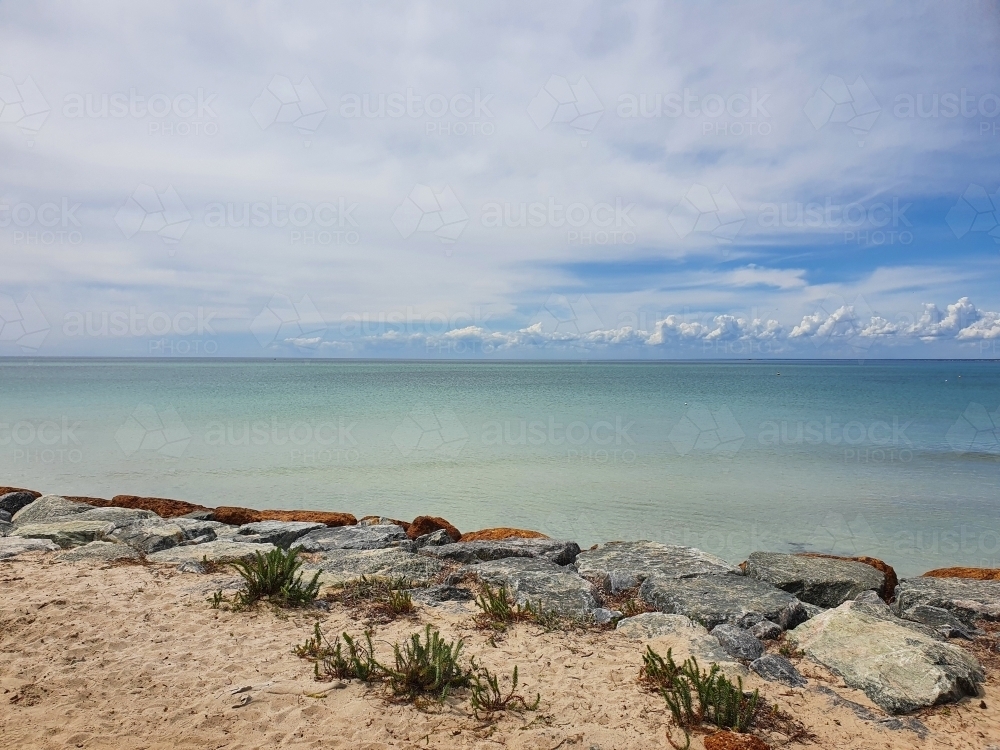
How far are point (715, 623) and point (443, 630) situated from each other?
2.55 m

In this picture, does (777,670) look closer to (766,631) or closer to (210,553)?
(766,631)

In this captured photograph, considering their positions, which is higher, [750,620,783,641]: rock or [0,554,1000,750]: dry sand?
[0,554,1000,750]: dry sand

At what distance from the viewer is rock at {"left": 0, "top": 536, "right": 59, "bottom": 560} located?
7.13 meters

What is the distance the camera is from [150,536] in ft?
26.4

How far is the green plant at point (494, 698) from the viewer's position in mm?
4033

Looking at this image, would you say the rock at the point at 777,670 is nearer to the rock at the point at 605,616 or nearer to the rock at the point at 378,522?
the rock at the point at 605,616

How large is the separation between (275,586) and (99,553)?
3.00 metres

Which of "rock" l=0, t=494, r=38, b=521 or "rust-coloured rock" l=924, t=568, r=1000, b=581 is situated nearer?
"rust-coloured rock" l=924, t=568, r=1000, b=581

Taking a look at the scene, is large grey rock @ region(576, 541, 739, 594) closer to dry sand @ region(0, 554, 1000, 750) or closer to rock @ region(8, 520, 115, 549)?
dry sand @ region(0, 554, 1000, 750)

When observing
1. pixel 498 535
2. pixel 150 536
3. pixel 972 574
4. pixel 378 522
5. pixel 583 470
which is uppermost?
pixel 150 536

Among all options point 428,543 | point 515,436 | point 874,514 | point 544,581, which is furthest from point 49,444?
point 874,514

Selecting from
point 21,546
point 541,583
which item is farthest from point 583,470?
point 21,546

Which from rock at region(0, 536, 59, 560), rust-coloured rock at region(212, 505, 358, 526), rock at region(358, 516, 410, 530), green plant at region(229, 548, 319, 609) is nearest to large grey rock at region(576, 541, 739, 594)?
green plant at region(229, 548, 319, 609)

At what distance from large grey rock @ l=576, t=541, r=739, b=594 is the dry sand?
5.21 feet
